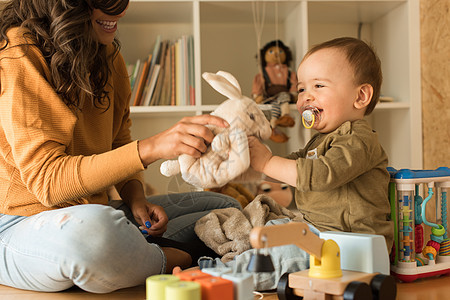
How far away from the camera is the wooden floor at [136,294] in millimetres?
1035

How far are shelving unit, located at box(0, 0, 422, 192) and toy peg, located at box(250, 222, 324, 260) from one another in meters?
1.21

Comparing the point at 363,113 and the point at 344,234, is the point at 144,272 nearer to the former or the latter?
the point at 344,234

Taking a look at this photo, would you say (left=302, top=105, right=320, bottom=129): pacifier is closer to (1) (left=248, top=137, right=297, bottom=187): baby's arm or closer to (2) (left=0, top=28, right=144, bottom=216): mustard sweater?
(1) (left=248, top=137, right=297, bottom=187): baby's arm

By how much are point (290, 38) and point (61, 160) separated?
1495 millimetres

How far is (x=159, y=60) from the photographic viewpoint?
2.14 m

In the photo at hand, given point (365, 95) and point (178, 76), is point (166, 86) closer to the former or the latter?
point (178, 76)

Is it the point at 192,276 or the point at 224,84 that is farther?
the point at 224,84

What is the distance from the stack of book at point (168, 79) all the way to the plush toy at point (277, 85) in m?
0.30

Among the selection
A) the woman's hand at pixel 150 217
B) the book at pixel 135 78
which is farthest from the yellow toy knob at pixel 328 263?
the book at pixel 135 78

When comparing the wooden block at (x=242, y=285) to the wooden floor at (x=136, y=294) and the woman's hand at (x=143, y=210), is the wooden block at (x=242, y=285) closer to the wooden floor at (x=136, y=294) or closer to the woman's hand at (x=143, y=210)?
the wooden floor at (x=136, y=294)

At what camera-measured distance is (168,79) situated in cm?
211

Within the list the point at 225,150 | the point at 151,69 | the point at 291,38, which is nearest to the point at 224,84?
the point at 225,150

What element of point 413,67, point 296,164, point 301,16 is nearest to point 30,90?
point 296,164

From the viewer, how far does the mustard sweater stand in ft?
3.40
